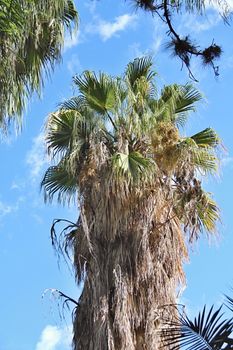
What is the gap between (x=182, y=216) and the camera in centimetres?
996

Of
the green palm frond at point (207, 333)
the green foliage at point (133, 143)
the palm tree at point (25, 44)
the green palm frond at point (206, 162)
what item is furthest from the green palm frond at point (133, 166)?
the green palm frond at point (207, 333)

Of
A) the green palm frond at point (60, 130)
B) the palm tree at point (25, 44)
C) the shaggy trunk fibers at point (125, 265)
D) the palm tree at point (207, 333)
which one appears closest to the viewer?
the palm tree at point (207, 333)

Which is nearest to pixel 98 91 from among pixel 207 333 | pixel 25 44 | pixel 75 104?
pixel 75 104

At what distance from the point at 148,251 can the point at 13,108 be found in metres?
4.01

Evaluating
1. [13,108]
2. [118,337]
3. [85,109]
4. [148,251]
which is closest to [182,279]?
[148,251]

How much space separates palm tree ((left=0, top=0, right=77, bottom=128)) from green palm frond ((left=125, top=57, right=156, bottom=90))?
416 centimetres

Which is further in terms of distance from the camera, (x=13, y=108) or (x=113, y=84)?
(x=113, y=84)

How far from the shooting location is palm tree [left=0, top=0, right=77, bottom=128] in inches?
208

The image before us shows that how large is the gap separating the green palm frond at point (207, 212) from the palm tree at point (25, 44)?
13.5ft

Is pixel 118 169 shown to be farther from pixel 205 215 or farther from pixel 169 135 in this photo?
pixel 205 215

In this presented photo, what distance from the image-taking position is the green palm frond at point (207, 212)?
34.0 ft

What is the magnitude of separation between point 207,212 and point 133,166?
1586mm

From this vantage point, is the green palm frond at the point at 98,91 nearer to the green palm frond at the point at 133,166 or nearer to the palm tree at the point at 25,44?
the green palm frond at the point at 133,166

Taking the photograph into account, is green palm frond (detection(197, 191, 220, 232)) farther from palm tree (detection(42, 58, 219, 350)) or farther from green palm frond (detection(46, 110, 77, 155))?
green palm frond (detection(46, 110, 77, 155))
